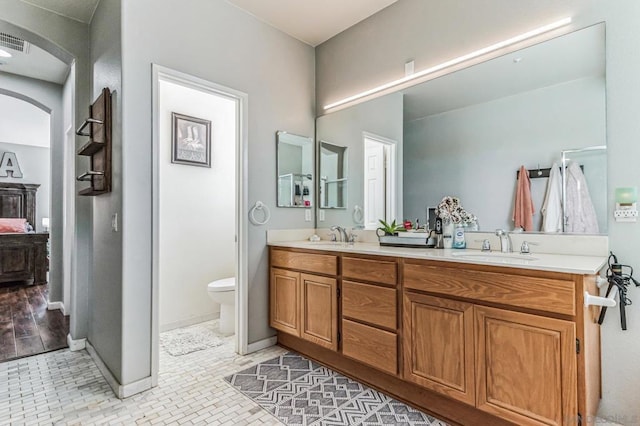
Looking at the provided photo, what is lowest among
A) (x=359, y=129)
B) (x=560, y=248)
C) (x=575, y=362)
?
(x=575, y=362)

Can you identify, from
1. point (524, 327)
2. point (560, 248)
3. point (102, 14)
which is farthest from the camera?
point (102, 14)

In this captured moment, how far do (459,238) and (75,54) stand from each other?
135 inches

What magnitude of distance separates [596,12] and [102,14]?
3192 mm

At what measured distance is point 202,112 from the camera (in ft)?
11.9

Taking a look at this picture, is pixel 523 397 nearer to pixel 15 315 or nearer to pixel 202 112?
pixel 202 112

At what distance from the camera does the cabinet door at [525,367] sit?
1.35m

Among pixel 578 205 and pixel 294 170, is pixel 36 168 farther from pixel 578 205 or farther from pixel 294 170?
pixel 578 205

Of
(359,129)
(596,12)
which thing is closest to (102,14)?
(359,129)

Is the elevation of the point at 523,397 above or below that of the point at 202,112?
below

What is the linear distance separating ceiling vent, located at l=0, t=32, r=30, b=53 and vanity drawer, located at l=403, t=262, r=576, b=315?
391 centimetres

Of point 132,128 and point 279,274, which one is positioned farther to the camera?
point 279,274

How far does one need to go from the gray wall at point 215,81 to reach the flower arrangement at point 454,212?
136 cm

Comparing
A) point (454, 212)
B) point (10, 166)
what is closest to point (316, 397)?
point (454, 212)

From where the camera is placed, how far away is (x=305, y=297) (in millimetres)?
2553
